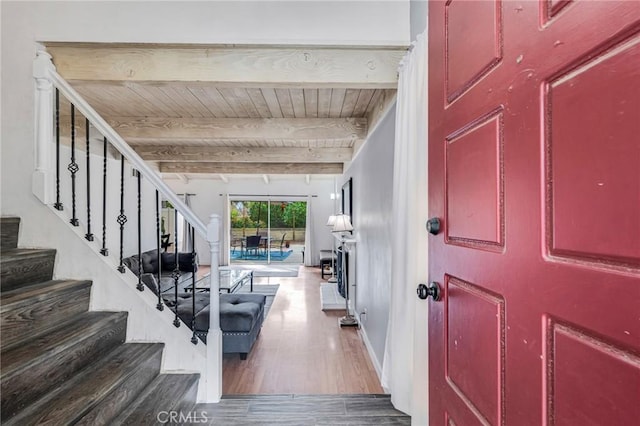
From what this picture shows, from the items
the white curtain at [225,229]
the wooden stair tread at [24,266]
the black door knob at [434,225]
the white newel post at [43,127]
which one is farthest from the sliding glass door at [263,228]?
the black door knob at [434,225]

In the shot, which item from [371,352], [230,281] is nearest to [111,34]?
[371,352]

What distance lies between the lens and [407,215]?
5.59 ft

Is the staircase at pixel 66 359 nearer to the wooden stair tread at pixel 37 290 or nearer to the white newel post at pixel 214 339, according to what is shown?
the wooden stair tread at pixel 37 290

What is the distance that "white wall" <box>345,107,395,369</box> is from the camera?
8.16 ft

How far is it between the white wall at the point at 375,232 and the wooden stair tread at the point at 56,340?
1.86m

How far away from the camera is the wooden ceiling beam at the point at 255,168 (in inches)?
248

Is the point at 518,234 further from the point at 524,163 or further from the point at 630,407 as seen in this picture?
the point at 630,407

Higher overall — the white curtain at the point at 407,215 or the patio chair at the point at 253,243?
Result: the white curtain at the point at 407,215

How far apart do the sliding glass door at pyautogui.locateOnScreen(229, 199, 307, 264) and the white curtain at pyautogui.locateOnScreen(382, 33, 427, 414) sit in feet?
23.5

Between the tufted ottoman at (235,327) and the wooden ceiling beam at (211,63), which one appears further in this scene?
the tufted ottoman at (235,327)

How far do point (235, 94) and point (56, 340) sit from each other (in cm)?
214

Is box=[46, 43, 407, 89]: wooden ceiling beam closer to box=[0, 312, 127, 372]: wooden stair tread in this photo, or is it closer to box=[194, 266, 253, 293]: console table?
box=[0, 312, 127, 372]: wooden stair tread

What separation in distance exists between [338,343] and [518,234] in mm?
3007

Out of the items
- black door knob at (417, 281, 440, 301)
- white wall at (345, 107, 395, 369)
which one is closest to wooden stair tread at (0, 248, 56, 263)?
black door knob at (417, 281, 440, 301)
